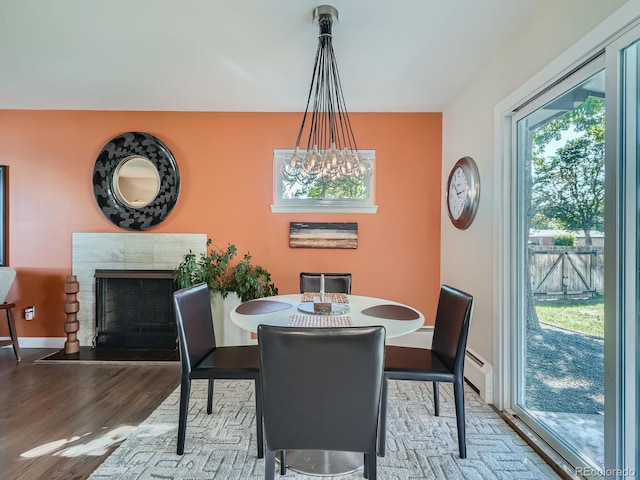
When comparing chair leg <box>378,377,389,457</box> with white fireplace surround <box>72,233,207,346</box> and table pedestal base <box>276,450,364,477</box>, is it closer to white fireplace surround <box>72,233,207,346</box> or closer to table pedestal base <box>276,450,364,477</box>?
table pedestal base <box>276,450,364,477</box>

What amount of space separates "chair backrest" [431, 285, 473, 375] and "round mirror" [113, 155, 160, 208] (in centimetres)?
295

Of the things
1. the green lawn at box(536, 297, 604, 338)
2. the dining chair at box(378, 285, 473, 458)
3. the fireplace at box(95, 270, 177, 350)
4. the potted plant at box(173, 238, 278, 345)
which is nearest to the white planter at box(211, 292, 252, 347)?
the potted plant at box(173, 238, 278, 345)

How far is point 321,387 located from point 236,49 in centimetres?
218

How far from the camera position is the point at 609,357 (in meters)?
1.29

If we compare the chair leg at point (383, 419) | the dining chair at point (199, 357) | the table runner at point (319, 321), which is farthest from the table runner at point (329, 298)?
the chair leg at point (383, 419)

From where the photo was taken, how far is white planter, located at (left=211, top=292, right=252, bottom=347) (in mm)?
2943

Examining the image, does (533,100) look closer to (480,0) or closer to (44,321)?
(480,0)

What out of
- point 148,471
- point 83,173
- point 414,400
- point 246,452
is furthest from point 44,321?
point 414,400

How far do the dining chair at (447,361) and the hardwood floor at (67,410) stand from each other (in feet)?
5.25

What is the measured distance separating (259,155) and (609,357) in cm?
A: 300

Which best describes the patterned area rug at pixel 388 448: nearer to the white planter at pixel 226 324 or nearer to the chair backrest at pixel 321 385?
the chair backrest at pixel 321 385

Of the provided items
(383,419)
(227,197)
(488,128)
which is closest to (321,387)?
(383,419)

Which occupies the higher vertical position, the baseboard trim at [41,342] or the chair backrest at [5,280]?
the chair backrest at [5,280]

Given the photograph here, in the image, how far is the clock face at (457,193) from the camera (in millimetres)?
2604
